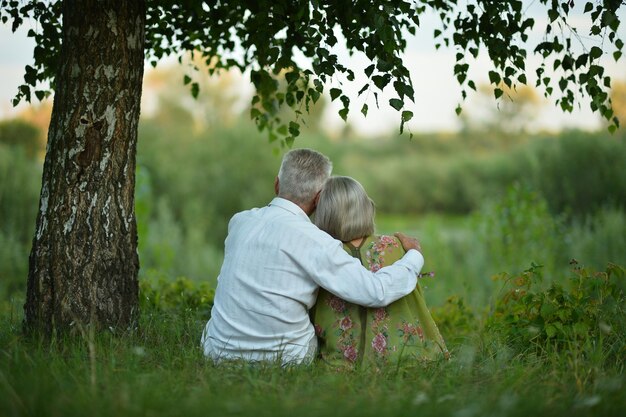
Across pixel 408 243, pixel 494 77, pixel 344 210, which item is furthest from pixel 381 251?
pixel 494 77

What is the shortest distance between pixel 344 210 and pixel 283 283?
0.50 m

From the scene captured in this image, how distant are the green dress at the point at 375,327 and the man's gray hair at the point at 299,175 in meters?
0.36

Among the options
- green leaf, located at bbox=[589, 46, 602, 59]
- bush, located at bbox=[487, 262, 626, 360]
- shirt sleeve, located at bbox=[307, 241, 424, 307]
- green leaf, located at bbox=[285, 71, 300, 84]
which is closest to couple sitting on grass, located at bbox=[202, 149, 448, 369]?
shirt sleeve, located at bbox=[307, 241, 424, 307]

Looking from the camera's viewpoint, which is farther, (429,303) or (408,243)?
(429,303)

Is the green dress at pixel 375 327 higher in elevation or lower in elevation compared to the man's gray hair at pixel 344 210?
lower

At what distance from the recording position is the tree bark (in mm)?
3508

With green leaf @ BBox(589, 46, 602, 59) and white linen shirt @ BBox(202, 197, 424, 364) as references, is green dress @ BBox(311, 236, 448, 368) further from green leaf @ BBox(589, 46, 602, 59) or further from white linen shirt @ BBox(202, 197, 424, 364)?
green leaf @ BBox(589, 46, 602, 59)

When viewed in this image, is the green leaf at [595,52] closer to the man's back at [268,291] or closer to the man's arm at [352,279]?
the man's arm at [352,279]

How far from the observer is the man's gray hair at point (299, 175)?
3369 millimetres

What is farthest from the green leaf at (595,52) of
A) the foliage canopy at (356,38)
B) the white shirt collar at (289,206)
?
the white shirt collar at (289,206)

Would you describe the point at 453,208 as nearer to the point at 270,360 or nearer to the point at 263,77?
the point at 263,77

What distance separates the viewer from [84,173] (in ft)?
11.5

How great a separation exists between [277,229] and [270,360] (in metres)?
0.65

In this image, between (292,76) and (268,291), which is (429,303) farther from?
(268,291)
